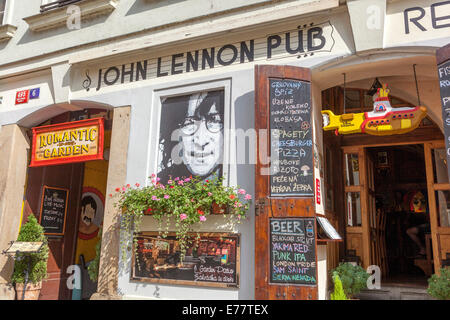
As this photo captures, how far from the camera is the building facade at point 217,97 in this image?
4824mm

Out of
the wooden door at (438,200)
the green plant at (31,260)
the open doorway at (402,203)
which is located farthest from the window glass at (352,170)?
the green plant at (31,260)

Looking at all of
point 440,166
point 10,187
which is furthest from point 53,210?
point 440,166

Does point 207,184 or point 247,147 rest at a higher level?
point 247,147

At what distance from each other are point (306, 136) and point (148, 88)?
2.56 m

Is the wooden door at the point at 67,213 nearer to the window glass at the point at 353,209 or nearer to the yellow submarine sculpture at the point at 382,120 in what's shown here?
the window glass at the point at 353,209

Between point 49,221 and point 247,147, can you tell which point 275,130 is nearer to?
point 247,147

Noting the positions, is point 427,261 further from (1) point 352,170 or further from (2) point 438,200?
(1) point 352,170

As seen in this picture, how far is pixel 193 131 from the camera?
5633 millimetres

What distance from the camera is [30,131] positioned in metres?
7.45

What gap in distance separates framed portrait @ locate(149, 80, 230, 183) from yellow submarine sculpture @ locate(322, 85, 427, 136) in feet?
4.63

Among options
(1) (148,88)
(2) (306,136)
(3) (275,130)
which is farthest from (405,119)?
(1) (148,88)

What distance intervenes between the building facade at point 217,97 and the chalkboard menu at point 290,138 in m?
0.09

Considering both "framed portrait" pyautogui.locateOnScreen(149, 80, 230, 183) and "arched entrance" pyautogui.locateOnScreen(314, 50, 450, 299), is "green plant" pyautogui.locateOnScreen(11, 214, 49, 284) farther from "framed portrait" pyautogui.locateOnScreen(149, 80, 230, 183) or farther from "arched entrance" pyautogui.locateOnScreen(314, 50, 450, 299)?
"arched entrance" pyautogui.locateOnScreen(314, 50, 450, 299)

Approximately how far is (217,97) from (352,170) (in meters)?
2.80
